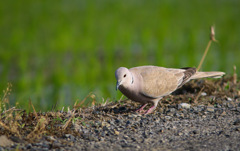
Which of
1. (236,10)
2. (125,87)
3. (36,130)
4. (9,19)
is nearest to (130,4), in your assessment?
(236,10)

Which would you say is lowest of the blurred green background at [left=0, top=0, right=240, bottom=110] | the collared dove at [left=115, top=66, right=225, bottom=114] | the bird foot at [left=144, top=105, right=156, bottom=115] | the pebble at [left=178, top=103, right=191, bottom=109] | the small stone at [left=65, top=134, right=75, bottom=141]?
the small stone at [left=65, top=134, right=75, bottom=141]

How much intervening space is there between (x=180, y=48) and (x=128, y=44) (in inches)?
48.3

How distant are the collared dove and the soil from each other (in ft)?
0.63

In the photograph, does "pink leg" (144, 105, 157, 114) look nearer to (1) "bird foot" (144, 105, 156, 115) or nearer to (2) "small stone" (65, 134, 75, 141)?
(1) "bird foot" (144, 105, 156, 115)

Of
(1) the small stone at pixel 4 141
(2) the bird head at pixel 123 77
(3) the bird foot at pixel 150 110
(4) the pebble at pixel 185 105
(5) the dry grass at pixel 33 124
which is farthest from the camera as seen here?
(4) the pebble at pixel 185 105

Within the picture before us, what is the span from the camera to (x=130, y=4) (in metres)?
12.5

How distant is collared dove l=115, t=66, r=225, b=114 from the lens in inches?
172

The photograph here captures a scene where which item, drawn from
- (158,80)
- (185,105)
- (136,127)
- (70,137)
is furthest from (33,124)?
(185,105)

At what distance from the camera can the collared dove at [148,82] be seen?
4363mm

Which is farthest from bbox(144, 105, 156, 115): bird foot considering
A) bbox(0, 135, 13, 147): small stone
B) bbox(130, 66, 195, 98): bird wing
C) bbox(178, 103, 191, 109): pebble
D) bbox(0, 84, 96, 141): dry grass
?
bbox(0, 135, 13, 147): small stone

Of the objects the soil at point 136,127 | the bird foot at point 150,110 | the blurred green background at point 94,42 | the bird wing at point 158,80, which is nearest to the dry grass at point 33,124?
the soil at point 136,127

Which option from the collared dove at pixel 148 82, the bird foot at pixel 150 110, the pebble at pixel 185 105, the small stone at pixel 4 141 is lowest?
the small stone at pixel 4 141

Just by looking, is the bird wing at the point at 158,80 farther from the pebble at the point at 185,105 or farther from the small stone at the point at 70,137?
the small stone at the point at 70,137

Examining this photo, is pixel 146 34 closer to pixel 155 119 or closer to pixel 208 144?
pixel 155 119
